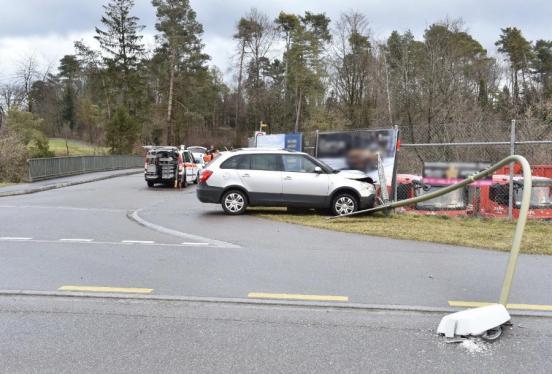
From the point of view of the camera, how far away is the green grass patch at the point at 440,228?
30.4ft

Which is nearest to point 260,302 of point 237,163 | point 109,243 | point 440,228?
point 109,243

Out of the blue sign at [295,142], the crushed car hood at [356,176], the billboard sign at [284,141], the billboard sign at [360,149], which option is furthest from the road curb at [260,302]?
the blue sign at [295,142]

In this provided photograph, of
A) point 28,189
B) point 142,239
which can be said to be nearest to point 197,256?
point 142,239

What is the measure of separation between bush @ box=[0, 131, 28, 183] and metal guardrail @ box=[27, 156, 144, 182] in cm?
108

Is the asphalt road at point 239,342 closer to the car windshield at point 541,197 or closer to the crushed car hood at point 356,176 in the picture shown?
the crushed car hood at point 356,176

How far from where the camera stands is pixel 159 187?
2441 cm

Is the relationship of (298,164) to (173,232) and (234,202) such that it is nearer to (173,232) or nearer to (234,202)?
(234,202)

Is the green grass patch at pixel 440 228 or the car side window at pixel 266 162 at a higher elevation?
the car side window at pixel 266 162

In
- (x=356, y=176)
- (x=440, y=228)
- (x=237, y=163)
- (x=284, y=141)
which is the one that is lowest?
(x=440, y=228)

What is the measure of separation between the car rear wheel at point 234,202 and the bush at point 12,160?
17.9 metres

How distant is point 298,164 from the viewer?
519 inches

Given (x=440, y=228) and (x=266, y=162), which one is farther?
(x=266, y=162)

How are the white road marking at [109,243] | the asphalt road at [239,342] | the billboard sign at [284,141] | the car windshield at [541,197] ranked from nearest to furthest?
the asphalt road at [239,342], the white road marking at [109,243], the car windshield at [541,197], the billboard sign at [284,141]

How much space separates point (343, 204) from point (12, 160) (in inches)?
834
